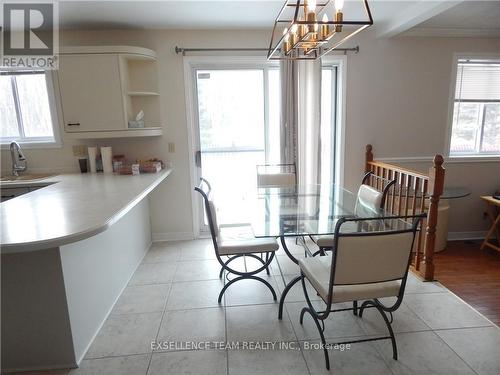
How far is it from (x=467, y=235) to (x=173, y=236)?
3.87 metres

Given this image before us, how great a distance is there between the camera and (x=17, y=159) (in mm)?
3201

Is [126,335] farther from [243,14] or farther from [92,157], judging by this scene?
[243,14]

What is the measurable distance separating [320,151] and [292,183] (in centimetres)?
56

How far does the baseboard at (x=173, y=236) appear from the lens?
3.71 metres

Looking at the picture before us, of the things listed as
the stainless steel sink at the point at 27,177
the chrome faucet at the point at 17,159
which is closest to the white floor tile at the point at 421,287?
the stainless steel sink at the point at 27,177

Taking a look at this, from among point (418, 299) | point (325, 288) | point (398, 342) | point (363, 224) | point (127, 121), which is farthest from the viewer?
point (127, 121)

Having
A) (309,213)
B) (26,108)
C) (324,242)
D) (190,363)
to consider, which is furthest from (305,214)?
(26,108)

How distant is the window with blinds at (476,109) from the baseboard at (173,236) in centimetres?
351

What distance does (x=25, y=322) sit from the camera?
1.69 m

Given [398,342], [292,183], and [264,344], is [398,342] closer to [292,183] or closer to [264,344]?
[264,344]

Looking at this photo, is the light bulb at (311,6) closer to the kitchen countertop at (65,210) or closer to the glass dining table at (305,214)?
the glass dining table at (305,214)

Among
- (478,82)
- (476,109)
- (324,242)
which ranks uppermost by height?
(478,82)

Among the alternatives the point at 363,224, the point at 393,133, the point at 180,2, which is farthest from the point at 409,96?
the point at 180,2

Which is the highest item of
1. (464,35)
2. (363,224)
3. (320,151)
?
(464,35)
